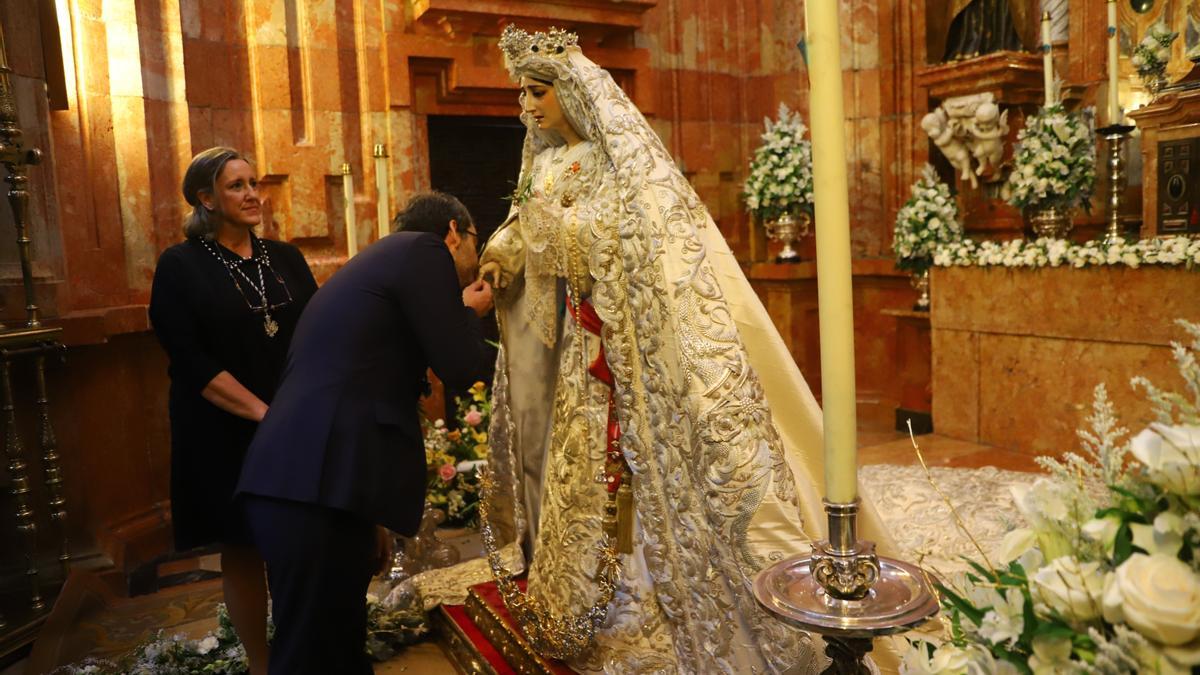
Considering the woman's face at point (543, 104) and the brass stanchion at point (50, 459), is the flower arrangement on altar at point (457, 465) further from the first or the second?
the woman's face at point (543, 104)

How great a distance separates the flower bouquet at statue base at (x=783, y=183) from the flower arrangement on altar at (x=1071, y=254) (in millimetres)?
1704

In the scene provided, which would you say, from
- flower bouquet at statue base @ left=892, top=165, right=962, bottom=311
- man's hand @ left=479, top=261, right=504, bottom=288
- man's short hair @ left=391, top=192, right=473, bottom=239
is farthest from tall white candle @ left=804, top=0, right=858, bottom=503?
flower bouquet at statue base @ left=892, top=165, right=962, bottom=311

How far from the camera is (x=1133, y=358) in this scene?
463cm

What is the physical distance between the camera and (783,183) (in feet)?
23.6

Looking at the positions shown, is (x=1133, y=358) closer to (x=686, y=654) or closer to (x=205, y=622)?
(x=686, y=654)

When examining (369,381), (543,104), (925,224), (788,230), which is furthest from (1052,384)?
(369,381)

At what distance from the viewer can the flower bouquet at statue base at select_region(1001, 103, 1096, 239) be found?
541 centimetres

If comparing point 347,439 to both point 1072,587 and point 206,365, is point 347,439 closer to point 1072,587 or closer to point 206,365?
point 206,365

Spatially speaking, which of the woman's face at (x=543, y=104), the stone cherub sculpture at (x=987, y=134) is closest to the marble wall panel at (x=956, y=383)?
the stone cherub sculpture at (x=987, y=134)

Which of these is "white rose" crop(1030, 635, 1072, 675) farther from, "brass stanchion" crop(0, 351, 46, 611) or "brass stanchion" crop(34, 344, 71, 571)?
"brass stanchion" crop(34, 344, 71, 571)

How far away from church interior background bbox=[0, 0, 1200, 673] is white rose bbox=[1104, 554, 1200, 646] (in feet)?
10.7

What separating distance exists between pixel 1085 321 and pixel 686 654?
3.38 metres

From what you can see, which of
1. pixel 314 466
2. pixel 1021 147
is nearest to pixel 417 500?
pixel 314 466

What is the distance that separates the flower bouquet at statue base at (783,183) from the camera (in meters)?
7.19
